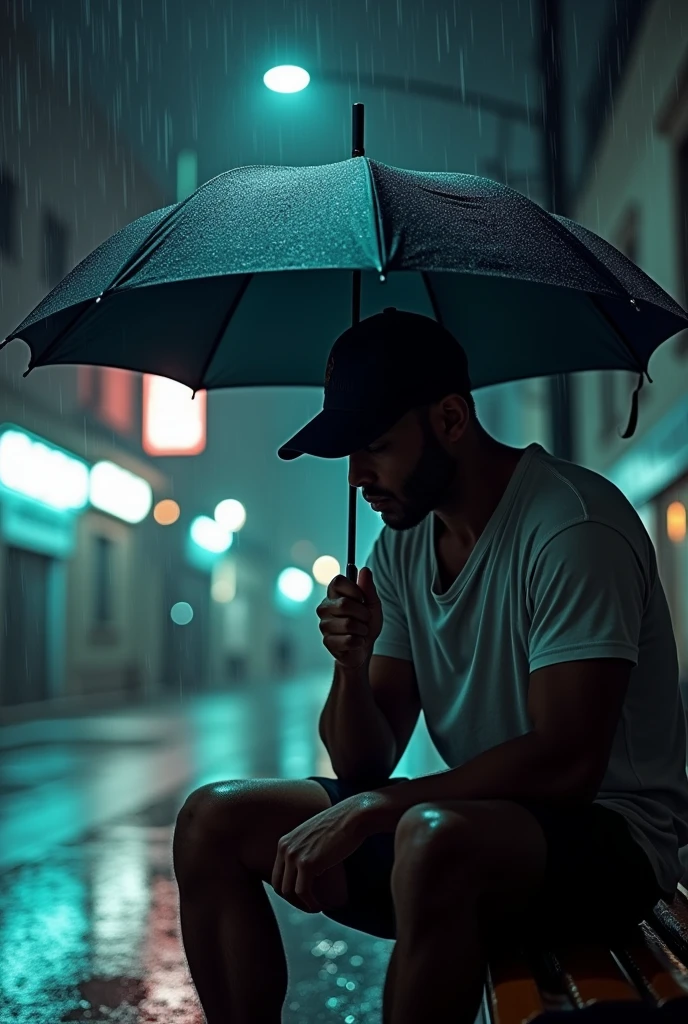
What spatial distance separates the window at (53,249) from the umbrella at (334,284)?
57.1 ft

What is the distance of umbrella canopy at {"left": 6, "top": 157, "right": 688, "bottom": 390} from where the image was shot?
2.39 m

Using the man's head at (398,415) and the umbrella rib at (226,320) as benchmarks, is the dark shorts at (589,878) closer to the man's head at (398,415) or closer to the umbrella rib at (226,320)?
the man's head at (398,415)

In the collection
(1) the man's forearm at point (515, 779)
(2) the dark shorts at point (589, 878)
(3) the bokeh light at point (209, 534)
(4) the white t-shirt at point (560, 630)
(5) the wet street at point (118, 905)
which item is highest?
(3) the bokeh light at point (209, 534)

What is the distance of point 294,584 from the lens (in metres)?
57.9

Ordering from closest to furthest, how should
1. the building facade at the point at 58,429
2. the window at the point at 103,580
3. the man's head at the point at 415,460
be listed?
the man's head at the point at 415,460
the building facade at the point at 58,429
the window at the point at 103,580

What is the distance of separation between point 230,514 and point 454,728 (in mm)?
38161

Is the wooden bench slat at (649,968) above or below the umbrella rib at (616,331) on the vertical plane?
below

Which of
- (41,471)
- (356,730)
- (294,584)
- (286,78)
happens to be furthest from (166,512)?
(356,730)

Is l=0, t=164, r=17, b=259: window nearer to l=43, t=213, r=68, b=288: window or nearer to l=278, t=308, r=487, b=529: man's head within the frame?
l=43, t=213, r=68, b=288: window

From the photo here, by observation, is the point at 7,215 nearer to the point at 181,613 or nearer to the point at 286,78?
the point at 286,78

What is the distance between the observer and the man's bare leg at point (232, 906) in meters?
2.46

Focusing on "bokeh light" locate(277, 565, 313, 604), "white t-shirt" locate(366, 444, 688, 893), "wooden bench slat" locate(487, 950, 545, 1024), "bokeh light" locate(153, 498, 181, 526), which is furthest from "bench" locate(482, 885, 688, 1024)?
"bokeh light" locate(277, 565, 313, 604)

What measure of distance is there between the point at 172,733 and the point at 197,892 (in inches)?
504

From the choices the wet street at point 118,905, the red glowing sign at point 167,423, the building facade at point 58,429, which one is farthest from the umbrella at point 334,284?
the red glowing sign at point 167,423
